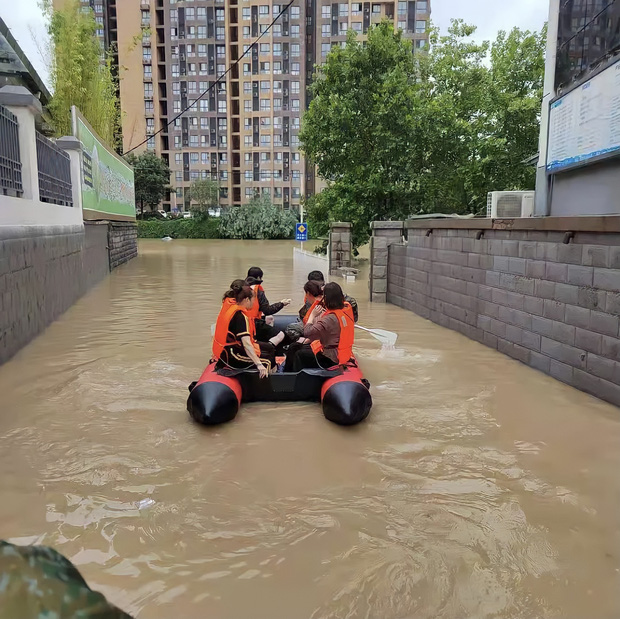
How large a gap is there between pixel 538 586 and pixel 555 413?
8.77 feet

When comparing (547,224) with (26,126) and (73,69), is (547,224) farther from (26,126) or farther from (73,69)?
(73,69)

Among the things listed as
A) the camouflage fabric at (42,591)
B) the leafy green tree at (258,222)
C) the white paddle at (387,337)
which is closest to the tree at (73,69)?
the white paddle at (387,337)

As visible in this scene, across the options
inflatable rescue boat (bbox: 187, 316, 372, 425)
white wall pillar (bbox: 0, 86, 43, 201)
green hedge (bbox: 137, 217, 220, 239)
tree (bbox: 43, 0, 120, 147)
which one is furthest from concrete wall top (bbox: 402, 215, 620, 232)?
green hedge (bbox: 137, 217, 220, 239)

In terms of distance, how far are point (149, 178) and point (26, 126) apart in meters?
45.0

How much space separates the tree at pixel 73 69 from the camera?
62.1 ft

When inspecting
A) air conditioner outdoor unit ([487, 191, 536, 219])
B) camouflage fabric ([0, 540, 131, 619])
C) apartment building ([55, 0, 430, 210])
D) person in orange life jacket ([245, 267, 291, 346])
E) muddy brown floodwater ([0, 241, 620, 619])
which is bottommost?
muddy brown floodwater ([0, 241, 620, 619])

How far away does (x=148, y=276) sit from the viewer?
18156 mm

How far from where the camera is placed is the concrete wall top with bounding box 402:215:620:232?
529 cm

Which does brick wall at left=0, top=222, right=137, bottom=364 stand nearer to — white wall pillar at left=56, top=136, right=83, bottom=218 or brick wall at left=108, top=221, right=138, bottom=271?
white wall pillar at left=56, top=136, right=83, bottom=218

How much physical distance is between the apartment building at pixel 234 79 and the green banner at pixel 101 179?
38.7 meters

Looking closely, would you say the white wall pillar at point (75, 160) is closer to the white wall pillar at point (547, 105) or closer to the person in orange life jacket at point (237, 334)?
the person in orange life jacket at point (237, 334)

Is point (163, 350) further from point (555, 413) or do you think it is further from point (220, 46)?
point (220, 46)

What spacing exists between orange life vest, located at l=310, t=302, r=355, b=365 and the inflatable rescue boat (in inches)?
4.1

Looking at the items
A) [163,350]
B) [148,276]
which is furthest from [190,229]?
A: [163,350]
